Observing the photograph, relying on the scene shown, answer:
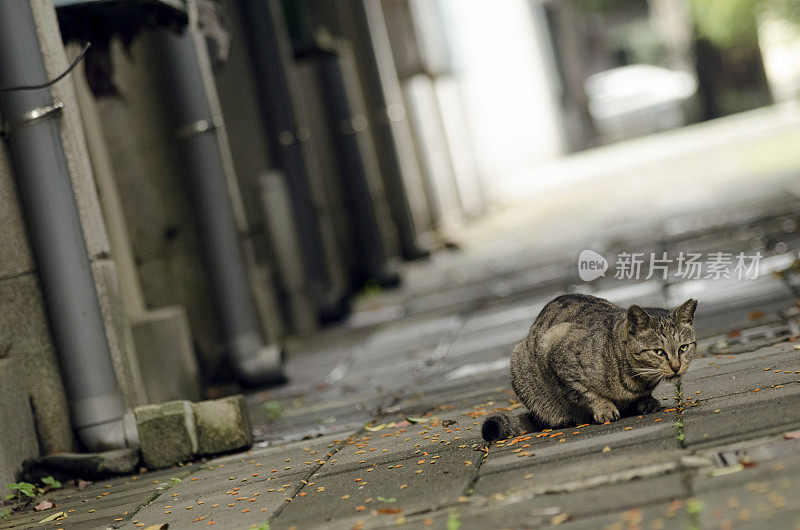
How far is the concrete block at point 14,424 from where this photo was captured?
6.67m

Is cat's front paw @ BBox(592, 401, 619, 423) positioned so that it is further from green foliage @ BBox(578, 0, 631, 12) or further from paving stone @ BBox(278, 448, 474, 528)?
green foliage @ BBox(578, 0, 631, 12)

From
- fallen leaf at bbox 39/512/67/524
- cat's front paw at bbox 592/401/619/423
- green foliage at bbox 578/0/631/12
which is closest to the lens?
cat's front paw at bbox 592/401/619/423

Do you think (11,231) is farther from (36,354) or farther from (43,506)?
(43,506)

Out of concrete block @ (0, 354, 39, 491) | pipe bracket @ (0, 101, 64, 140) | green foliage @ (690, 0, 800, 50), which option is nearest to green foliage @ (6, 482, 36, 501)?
concrete block @ (0, 354, 39, 491)

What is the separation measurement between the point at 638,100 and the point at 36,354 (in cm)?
4331

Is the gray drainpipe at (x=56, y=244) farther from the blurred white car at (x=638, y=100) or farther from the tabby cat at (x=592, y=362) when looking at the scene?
Result: the blurred white car at (x=638, y=100)

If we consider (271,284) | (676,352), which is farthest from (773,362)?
(271,284)

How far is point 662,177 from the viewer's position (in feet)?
83.1

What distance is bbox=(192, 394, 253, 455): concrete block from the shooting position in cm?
726

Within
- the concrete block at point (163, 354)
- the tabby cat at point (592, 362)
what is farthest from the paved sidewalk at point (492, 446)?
the concrete block at point (163, 354)

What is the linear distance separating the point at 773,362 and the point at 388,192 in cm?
1439

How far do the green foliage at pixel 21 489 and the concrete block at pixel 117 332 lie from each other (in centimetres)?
99

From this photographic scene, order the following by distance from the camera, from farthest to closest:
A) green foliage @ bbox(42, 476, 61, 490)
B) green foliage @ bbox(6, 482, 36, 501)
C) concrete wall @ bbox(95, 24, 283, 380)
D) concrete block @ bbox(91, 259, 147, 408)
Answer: concrete wall @ bbox(95, 24, 283, 380), concrete block @ bbox(91, 259, 147, 408), green foliage @ bbox(42, 476, 61, 490), green foliage @ bbox(6, 482, 36, 501)

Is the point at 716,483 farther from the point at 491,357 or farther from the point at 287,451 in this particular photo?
the point at 491,357
